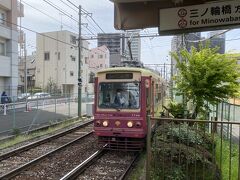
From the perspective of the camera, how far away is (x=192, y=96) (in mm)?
13188

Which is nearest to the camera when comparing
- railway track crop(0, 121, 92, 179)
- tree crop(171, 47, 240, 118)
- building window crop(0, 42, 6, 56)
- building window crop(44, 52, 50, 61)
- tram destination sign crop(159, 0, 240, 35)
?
tram destination sign crop(159, 0, 240, 35)

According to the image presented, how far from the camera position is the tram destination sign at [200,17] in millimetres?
5523

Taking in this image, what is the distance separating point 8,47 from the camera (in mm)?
31844

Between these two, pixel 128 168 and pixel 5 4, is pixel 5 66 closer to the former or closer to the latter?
pixel 5 4

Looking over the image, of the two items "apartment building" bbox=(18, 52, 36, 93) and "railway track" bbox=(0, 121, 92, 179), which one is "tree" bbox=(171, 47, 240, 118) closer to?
"railway track" bbox=(0, 121, 92, 179)

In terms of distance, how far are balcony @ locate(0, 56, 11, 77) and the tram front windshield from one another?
21.4 m

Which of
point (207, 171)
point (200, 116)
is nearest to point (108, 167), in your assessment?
point (207, 171)

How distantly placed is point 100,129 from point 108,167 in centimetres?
172

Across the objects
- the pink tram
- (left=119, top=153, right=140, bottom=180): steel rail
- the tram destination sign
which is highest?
the tram destination sign

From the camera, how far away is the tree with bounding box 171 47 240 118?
1234cm

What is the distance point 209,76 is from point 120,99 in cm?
367

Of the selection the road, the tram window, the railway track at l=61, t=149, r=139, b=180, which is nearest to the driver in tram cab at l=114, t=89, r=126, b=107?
the tram window

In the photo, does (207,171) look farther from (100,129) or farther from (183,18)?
(100,129)

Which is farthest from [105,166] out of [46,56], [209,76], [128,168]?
[46,56]
